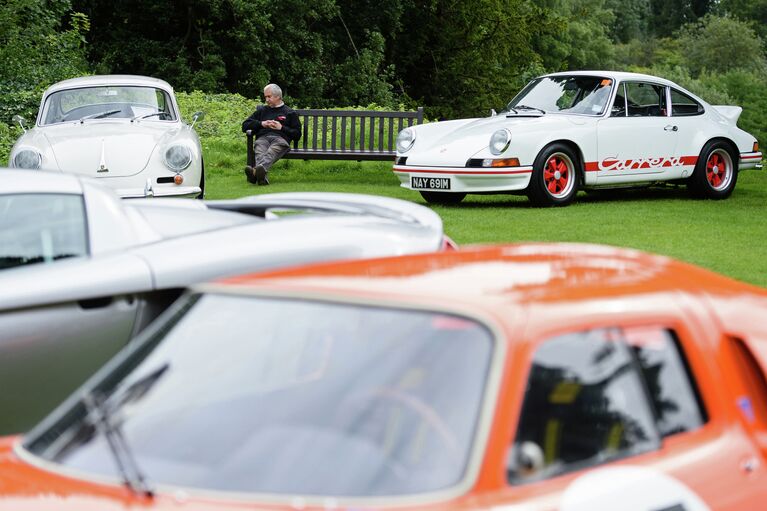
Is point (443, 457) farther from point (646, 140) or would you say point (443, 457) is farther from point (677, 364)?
Answer: point (646, 140)

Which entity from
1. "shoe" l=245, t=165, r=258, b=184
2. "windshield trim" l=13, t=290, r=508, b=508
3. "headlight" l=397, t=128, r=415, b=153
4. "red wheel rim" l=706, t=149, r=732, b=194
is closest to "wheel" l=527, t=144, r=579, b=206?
"headlight" l=397, t=128, r=415, b=153

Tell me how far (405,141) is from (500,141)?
1257 millimetres

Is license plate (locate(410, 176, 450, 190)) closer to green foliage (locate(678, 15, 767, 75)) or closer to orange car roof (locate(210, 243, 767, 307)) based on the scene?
orange car roof (locate(210, 243, 767, 307))

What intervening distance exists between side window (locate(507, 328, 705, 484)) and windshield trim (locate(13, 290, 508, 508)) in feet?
0.31

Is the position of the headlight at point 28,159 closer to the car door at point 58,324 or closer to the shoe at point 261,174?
the shoe at point 261,174

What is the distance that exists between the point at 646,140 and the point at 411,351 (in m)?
12.2

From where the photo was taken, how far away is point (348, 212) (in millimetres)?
5703

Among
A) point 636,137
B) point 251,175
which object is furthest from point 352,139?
point 636,137

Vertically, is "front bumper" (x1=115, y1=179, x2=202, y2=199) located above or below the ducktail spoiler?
below

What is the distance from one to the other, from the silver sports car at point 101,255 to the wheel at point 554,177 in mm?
8047

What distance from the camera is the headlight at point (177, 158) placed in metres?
11.7

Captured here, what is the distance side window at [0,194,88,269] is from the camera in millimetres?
5023

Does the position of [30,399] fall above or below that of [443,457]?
below

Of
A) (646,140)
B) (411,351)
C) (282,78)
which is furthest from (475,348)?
(282,78)
